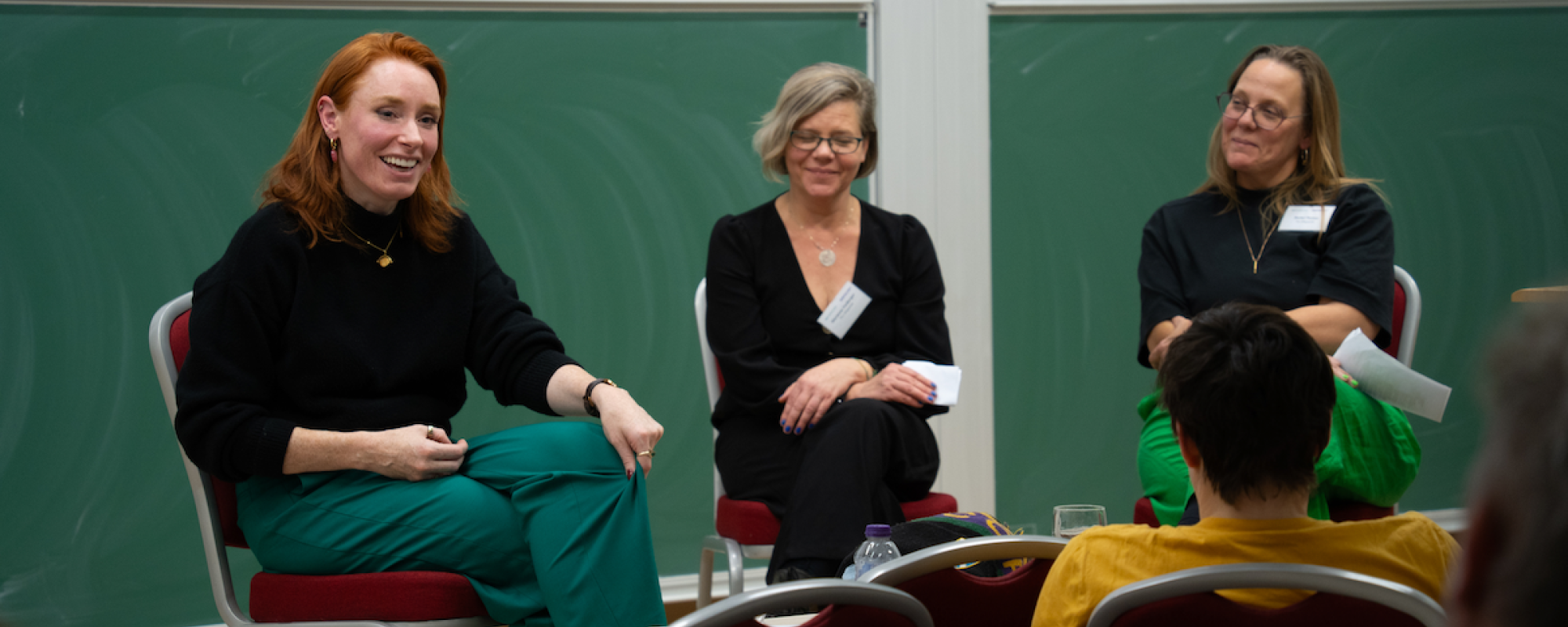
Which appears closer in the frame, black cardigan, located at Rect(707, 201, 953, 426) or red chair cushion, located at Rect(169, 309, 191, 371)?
red chair cushion, located at Rect(169, 309, 191, 371)

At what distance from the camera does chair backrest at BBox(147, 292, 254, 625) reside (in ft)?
5.83

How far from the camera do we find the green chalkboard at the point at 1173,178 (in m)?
3.63

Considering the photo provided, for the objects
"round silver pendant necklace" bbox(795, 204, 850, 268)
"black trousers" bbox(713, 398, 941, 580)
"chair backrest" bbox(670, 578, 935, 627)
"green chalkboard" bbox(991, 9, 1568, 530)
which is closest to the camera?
"chair backrest" bbox(670, 578, 935, 627)

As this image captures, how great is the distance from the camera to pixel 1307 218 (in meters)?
2.60

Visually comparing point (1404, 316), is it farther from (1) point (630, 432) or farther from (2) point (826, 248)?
(1) point (630, 432)

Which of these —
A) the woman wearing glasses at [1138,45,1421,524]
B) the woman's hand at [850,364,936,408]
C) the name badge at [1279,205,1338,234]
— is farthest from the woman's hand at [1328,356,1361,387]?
the woman's hand at [850,364,936,408]

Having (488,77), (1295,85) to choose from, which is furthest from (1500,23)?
(488,77)

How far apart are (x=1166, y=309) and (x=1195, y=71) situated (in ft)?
4.61

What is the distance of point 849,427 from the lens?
2299mm

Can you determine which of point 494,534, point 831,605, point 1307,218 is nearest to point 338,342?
point 494,534

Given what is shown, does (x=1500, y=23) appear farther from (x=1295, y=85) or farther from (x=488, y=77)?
(x=488, y=77)

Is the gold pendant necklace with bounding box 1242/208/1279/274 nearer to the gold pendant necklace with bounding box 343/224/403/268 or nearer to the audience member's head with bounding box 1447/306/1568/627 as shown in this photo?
the gold pendant necklace with bounding box 343/224/403/268

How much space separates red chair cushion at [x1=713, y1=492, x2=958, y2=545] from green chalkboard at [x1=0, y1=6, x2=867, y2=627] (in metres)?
0.99

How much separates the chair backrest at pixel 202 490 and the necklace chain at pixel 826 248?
141 centimetres
